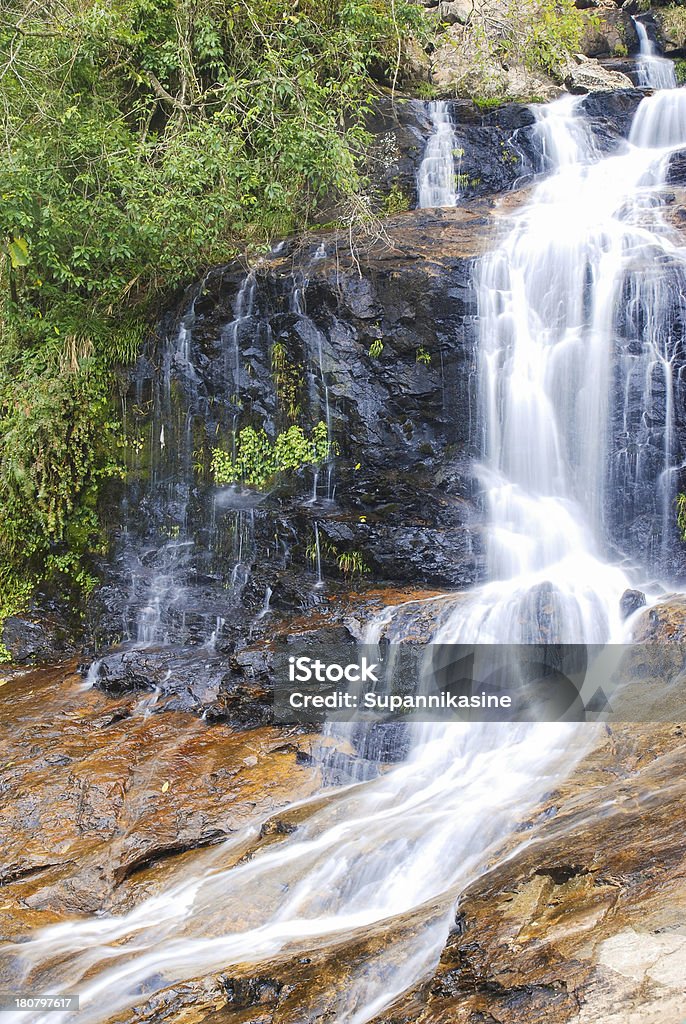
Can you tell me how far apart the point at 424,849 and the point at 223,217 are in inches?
282

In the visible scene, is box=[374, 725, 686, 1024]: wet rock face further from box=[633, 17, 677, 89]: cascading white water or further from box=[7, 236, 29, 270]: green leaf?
box=[633, 17, 677, 89]: cascading white water

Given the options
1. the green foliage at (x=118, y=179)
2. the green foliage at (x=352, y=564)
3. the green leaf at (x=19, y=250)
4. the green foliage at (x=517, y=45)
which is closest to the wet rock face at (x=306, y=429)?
the green foliage at (x=352, y=564)

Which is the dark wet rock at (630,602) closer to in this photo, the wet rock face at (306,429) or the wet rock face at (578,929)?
the wet rock face at (306,429)

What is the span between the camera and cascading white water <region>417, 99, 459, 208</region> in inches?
437

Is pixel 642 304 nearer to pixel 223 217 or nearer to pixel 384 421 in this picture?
pixel 384 421

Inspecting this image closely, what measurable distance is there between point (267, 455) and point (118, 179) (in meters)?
3.48

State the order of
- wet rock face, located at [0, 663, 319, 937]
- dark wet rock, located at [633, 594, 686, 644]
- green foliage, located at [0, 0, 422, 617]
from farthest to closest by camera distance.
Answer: green foliage, located at [0, 0, 422, 617]
dark wet rock, located at [633, 594, 686, 644]
wet rock face, located at [0, 663, 319, 937]

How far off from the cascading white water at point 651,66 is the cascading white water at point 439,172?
4188mm

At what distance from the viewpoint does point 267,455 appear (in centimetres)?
909

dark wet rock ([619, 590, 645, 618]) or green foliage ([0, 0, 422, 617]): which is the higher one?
green foliage ([0, 0, 422, 617])

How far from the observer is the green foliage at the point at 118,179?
8.64m

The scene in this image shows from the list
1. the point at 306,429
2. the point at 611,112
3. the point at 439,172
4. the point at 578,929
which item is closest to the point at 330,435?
the point at 306,429

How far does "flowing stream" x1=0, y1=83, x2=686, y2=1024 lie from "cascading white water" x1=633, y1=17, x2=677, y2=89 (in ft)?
7.07

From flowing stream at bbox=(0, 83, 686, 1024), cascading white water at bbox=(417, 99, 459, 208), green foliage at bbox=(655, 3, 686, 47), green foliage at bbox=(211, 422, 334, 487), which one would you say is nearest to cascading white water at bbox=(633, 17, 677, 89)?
green foliage at bbox=(655, 3, 686, 47)
